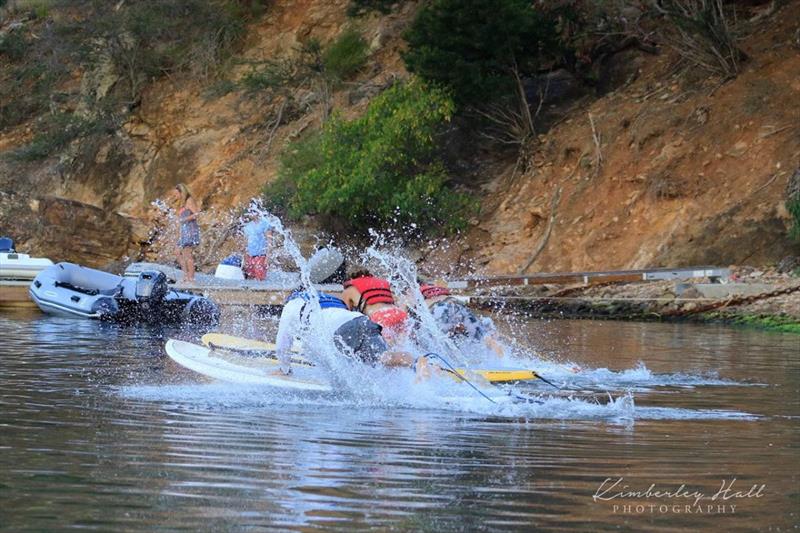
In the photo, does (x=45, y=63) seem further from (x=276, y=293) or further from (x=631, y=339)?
(x=631, y=339)

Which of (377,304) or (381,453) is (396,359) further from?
(381,453)

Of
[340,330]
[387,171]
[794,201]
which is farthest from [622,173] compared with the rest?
[340,330]

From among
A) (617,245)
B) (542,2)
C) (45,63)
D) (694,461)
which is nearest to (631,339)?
(617,245)

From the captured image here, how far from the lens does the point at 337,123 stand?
31672 mm

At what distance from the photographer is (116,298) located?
830 inches

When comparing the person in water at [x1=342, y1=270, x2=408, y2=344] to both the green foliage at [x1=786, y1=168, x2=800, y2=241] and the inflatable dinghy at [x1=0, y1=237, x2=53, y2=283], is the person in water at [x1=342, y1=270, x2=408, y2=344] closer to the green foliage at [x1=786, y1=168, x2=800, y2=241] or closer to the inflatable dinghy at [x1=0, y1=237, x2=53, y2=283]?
the inflatable dinghy at [x1=0, y1=237, x2=53, y2=283]

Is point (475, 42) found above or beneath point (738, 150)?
above

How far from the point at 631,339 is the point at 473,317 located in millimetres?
5661

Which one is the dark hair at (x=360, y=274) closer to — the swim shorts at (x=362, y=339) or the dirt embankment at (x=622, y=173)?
the swim shorts at (x=362, y=339)

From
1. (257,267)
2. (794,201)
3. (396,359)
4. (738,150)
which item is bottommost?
(396,359)

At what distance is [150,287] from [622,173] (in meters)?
12.3

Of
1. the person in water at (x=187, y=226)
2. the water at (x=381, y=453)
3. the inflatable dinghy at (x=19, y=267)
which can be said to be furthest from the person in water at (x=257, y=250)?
the water at (x=381, y=453)

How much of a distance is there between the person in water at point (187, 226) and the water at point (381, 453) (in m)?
7.62

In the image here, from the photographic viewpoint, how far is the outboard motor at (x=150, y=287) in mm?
20516
